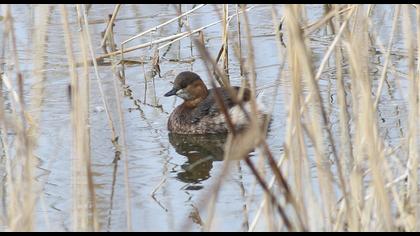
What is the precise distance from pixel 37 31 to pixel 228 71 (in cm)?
367

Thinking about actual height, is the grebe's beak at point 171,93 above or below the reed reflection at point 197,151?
above

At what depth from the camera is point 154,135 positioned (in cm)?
601

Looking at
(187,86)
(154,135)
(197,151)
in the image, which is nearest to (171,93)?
(187,86)

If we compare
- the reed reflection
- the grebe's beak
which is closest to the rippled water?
the reed reflection

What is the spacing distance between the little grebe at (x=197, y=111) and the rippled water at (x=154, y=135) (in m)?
0.08

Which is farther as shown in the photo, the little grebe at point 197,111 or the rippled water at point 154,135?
the little grebe at point 197,111

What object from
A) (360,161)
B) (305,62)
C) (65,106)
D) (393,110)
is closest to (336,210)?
(360,161)

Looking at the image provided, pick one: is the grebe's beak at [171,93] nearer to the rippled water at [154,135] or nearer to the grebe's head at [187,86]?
the grebe's head at [187,86]

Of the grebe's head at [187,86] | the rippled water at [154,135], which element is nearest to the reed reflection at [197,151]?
the rippled water at [154,135]

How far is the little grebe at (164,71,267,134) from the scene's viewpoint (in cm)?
621

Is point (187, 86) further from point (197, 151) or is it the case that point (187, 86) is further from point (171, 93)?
point (197, 151)

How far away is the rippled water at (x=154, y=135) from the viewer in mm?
4488

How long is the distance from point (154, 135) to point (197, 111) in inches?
22.9

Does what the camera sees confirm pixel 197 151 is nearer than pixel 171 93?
Yes
